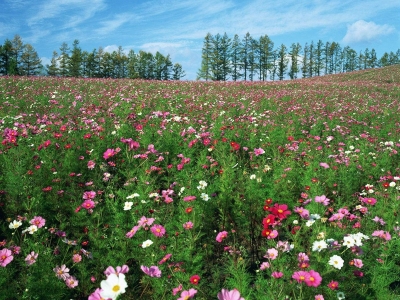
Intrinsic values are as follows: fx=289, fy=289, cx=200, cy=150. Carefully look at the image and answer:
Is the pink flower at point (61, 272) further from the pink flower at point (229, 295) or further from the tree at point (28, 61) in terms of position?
the tree at point (28, 61)

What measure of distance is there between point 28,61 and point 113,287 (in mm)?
72547

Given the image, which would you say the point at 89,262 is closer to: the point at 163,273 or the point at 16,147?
the point at 163,273

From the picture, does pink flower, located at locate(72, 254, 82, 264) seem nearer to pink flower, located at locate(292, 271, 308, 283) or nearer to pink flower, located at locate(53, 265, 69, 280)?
pink flower, located at locate(53, 265, 69, 280)

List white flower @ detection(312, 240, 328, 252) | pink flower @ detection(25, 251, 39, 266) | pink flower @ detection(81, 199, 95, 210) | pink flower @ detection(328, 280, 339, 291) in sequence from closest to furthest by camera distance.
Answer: pink flower @ detection(328, 280, 339, 291), white flower @ detection(312, 240, 328, 252), pink flower @ detection(25, 251, 39, 266), pink flower @ detection(81, 199, 95, 210)

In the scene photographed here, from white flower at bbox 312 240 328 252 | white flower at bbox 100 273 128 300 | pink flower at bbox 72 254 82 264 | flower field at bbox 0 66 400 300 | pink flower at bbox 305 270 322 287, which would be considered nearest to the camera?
white flower at bbox 100 273 128 300

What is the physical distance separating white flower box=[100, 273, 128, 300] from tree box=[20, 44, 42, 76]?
2795 inches

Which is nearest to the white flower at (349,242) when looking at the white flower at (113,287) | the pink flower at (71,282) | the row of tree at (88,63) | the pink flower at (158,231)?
the pink flower at (158,231)


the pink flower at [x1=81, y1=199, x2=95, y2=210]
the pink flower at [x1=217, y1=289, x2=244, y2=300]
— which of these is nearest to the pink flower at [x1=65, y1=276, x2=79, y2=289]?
the pink flower at [x1=81, y1=199, x2=95, y2=210]

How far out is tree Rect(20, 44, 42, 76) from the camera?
60.8 metres

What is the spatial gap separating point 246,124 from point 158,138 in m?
2.39

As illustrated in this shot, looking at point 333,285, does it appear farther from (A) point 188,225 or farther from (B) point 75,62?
(B) point 75,62

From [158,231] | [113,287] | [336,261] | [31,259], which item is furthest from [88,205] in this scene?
[336,261]

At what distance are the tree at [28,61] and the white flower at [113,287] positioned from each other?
233ft

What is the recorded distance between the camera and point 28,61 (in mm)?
61281
